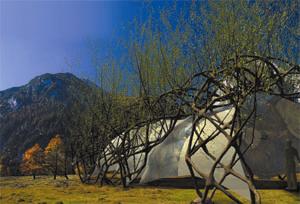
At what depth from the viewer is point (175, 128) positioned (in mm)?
11141

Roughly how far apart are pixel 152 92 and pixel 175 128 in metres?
2.00

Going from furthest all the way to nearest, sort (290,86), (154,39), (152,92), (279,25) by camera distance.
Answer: (152,92) → (154,39) → (290,86) → (279,25)

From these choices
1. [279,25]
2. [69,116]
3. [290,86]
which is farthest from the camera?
[69,116]

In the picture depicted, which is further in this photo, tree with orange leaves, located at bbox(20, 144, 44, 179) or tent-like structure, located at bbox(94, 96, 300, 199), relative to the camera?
tree with orange leaves, located at bbox(20, 144, 44, 179)

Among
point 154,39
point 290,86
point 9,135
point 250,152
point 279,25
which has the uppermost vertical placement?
point 9,135

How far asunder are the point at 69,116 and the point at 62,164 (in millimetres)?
10097

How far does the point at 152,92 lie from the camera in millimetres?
12469

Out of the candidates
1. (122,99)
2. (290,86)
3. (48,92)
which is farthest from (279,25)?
(48,92)

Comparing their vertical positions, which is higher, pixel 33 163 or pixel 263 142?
pixel 33 163

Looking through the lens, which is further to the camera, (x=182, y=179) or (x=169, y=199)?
(x=182, y=179)

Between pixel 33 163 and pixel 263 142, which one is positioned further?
pixel 33 163

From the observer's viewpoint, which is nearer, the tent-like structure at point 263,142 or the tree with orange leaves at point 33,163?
the tent-like structure at point 263,142

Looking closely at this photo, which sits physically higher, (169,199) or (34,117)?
(34,117)

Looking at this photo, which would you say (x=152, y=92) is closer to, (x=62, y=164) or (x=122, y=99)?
(x=122, y=99)
